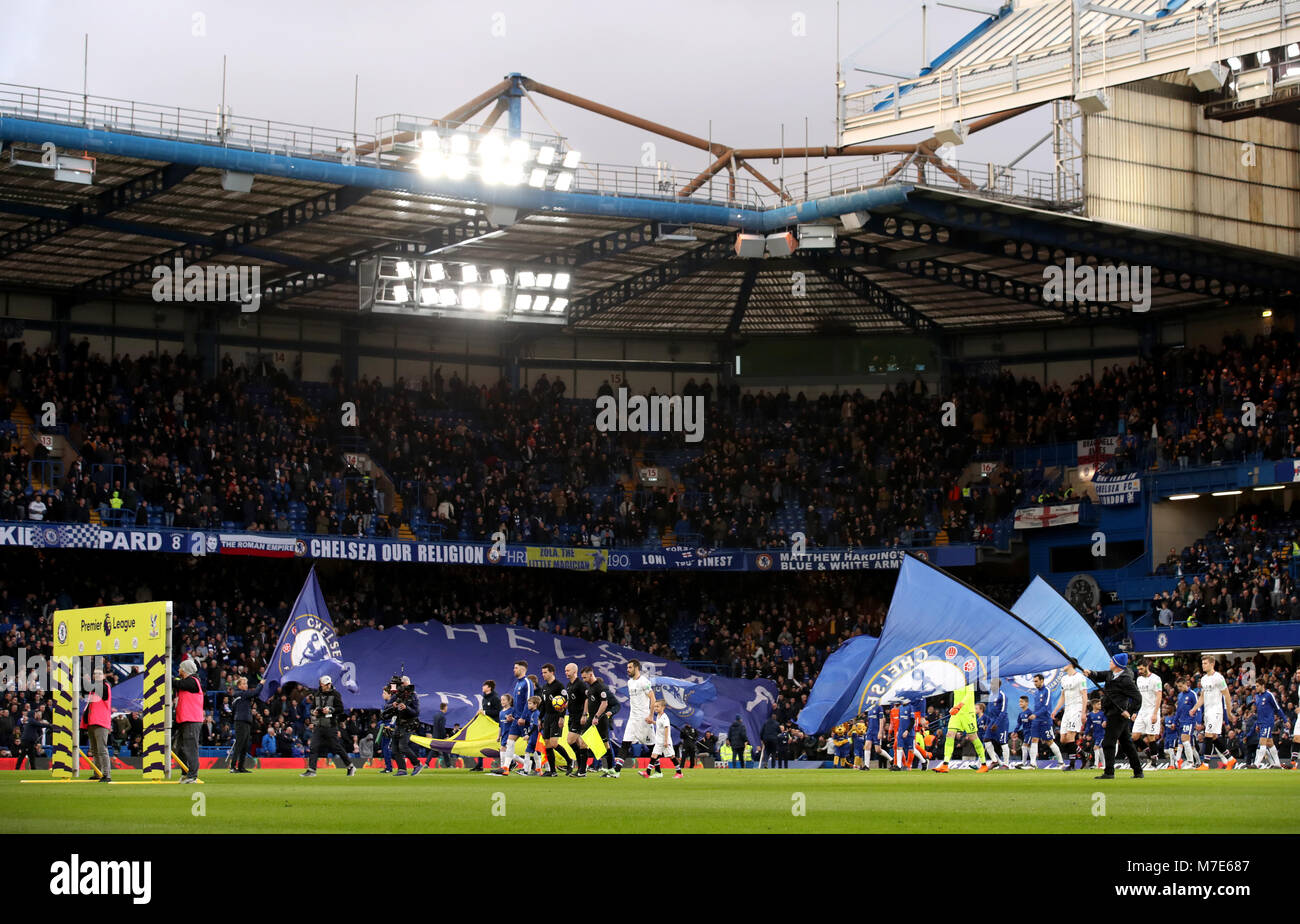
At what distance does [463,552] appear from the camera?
51375 millimetres

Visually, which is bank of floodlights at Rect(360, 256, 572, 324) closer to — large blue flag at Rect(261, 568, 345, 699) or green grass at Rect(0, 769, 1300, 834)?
large blue flag at Rect(261, 568, 345, 699)

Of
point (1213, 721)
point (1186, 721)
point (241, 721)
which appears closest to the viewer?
point (241, 721)

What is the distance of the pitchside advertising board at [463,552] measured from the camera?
44656 millimetres

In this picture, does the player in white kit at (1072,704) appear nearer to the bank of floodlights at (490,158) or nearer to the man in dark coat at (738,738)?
the man in dark coat at (738,738)

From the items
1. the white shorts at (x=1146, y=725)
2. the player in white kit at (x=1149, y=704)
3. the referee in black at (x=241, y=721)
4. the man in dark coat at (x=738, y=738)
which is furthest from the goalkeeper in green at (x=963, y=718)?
the referee in black at (x=241, y=721)

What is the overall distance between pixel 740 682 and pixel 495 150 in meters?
17.0

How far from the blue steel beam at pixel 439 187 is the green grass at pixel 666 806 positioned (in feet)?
60.3

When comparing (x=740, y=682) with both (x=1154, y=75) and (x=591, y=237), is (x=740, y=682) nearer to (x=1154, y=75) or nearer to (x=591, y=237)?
(x=591, y=237)

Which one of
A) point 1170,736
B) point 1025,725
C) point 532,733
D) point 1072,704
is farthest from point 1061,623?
point 532,733

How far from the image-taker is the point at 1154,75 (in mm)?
42688

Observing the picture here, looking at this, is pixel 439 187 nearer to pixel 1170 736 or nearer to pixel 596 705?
pixel 596 705
